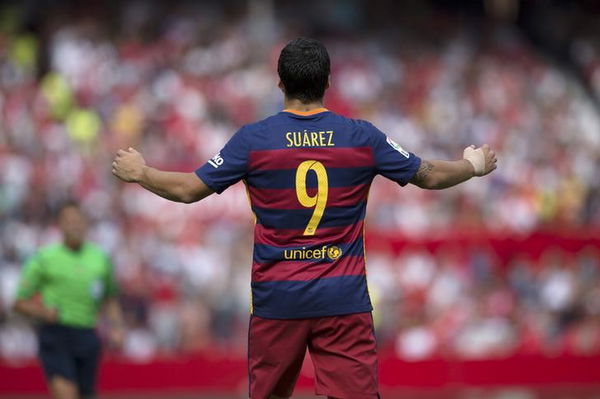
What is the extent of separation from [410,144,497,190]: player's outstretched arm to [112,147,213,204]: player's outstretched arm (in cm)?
106

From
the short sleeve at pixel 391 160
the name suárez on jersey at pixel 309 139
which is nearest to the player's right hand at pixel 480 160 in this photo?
the short sleeve at pixel 391 160

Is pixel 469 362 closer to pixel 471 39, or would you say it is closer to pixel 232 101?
pixel 232 101

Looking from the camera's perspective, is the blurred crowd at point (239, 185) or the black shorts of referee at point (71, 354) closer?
the black shorts of referee at point (71, 354)

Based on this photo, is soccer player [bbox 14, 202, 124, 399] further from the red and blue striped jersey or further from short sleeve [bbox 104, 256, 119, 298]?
the red and blue striped jersey

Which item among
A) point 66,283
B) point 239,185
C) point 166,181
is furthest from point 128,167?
point 239,185

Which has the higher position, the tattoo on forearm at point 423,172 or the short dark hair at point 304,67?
the short dark hair at point 304,67

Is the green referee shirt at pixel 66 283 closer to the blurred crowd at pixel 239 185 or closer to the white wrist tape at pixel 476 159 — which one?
the white wrist tape at pixel 476 159

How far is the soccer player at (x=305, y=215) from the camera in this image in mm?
6066

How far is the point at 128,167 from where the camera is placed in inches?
244

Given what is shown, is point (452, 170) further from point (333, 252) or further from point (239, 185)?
point (239, 185)

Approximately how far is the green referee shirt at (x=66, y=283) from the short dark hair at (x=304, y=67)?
465cm

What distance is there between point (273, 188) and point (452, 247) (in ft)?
37.5

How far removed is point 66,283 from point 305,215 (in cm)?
464

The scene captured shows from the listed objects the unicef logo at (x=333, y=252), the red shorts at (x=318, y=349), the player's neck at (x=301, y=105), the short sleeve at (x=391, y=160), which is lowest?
the red shorts at (x=318, y=349)
